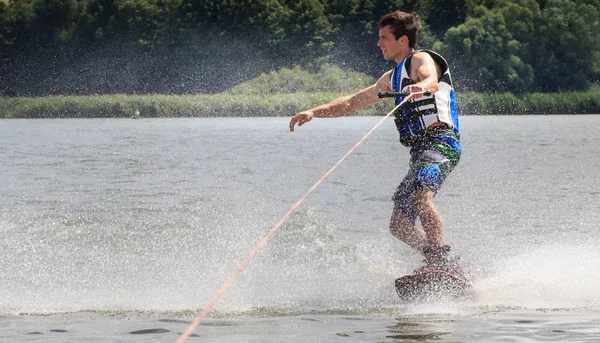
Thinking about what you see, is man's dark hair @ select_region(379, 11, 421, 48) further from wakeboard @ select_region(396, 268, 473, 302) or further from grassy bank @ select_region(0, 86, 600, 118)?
grassy bank @ select_region(0, 86, 600, 118)

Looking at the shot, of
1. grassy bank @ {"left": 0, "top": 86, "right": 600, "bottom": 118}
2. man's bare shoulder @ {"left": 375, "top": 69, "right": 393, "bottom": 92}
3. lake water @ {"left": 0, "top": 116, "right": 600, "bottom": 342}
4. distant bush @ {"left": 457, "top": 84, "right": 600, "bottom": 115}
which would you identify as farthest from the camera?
distant bush @ {"left": 457, "top": 84, "right": 600, "bottom": 115}

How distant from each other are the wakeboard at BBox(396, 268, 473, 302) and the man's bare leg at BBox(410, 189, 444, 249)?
17cm

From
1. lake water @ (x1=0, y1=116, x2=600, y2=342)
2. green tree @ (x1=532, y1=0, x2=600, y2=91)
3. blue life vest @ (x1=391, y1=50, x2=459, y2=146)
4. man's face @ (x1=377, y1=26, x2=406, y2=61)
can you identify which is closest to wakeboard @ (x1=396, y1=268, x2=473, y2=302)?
lake water @ (x1=0, y1=116, x2=600, y2=342)

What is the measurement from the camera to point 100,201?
12.8 meters

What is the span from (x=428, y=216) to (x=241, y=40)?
86.9 meters

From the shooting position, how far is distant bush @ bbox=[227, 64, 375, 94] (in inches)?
2840

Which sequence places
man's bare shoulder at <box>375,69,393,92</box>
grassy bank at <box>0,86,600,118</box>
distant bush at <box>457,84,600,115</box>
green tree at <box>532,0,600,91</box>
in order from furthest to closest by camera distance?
green tree at <box>532,0,600,91</box> → distant bush at <box>457,84,600,115</box> → grassy bank at <box>0,86,600,118</box> → man's bare shoulder at <box>375,69,393,92</box>

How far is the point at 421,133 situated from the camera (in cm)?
657

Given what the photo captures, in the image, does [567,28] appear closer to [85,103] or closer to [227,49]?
[227,49]

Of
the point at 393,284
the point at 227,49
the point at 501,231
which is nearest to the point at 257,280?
the point at 393,284

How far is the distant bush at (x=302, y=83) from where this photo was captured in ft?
237

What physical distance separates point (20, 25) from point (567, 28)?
4559 centimetres

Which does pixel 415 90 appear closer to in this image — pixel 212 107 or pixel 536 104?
pixel 536 104

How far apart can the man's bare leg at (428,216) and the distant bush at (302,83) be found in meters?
64.0
